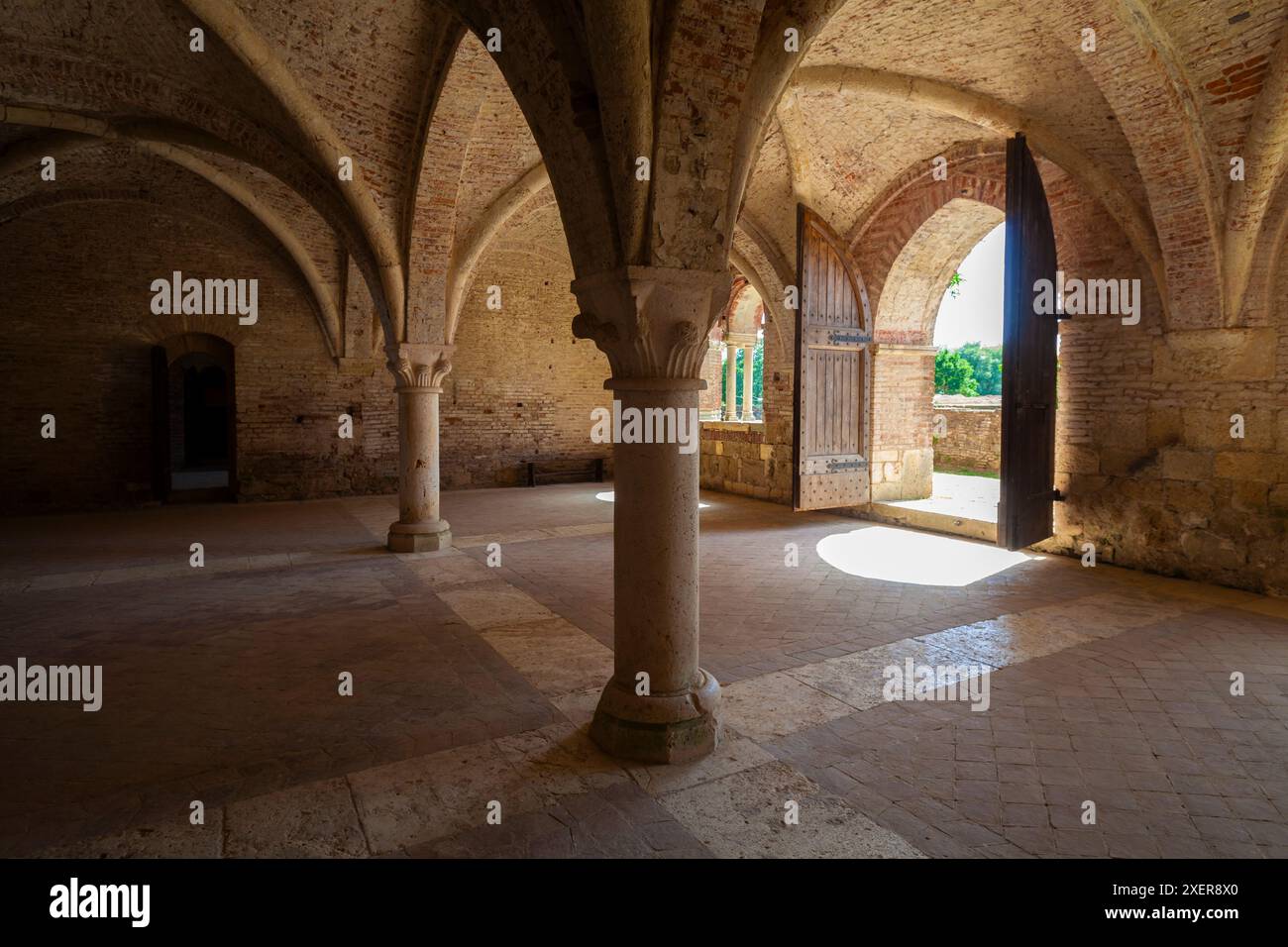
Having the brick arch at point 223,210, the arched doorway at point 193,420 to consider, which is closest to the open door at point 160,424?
the arched doorway at point 193,420

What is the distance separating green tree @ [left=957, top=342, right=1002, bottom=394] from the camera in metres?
37.2

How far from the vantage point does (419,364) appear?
7.82 meters

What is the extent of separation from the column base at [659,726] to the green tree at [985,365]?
37.3 m

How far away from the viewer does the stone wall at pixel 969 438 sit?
14.6 metres

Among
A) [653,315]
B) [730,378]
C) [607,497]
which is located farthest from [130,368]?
[653,315]

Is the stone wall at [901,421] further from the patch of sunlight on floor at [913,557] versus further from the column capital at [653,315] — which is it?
the column capital at [653,315]

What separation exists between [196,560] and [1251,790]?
8.21 metres

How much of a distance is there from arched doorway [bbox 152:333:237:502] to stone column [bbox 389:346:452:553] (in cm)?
542

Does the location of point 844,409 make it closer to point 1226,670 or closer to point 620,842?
point 1226,670

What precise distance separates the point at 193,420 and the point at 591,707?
18.9 metres

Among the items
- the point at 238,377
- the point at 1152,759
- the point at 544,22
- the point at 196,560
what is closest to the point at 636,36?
the point at 544,22

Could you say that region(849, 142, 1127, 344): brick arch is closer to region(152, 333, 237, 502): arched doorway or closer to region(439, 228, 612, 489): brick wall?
region(439, 228, 612, 489): brick wall

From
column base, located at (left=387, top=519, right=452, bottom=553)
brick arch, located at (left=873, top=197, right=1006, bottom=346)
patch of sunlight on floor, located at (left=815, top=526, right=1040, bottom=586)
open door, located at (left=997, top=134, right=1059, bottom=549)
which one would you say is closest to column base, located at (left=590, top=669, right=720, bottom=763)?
patch of sunlight on floor, located at (left=815, top=526, right=1040, bottom=586)

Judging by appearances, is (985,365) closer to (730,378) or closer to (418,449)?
(730,378)
